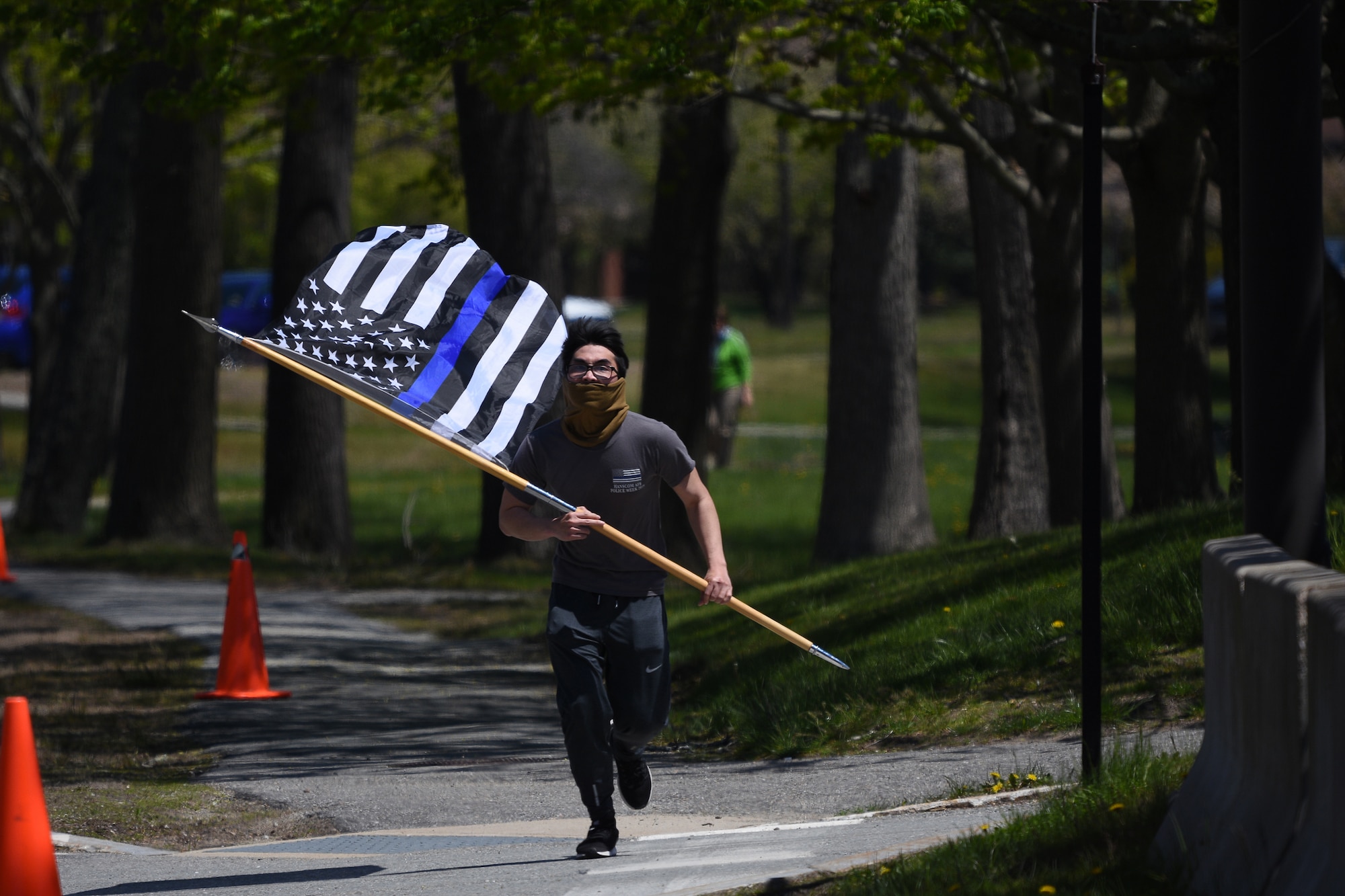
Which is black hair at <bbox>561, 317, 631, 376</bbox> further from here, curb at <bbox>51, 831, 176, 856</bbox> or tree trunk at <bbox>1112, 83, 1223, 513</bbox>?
tree trunk at <bbox>1112, 83, 1223, 513</bbox>

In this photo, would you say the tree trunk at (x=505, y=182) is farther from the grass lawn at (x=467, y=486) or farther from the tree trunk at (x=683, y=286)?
the grass lawn at (x=467, y=486)

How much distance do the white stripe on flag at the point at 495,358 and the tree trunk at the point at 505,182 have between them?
31.5 ft

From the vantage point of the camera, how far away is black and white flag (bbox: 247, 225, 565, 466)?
612cm

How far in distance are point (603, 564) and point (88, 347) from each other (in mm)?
16424

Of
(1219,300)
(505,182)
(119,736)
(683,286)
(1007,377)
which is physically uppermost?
(1219,300)

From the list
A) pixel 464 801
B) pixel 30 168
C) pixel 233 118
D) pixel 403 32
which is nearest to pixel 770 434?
pixel 233 118

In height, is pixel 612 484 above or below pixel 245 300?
below

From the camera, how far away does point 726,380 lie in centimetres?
2497

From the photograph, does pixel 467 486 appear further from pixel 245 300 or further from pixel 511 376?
pixel 511 376

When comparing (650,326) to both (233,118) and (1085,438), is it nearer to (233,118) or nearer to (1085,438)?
(1085,438)

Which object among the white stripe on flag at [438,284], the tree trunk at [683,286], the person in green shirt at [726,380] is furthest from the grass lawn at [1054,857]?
the person in green shirt at [726,380]

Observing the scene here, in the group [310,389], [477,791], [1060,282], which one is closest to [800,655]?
[477,791]

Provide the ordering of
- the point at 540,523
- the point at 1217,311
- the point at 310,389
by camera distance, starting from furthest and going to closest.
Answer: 1. the point at 1217,311
2. the point at 310,389
3. the point at 540,523

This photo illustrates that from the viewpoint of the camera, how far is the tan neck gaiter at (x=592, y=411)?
5770 mm
